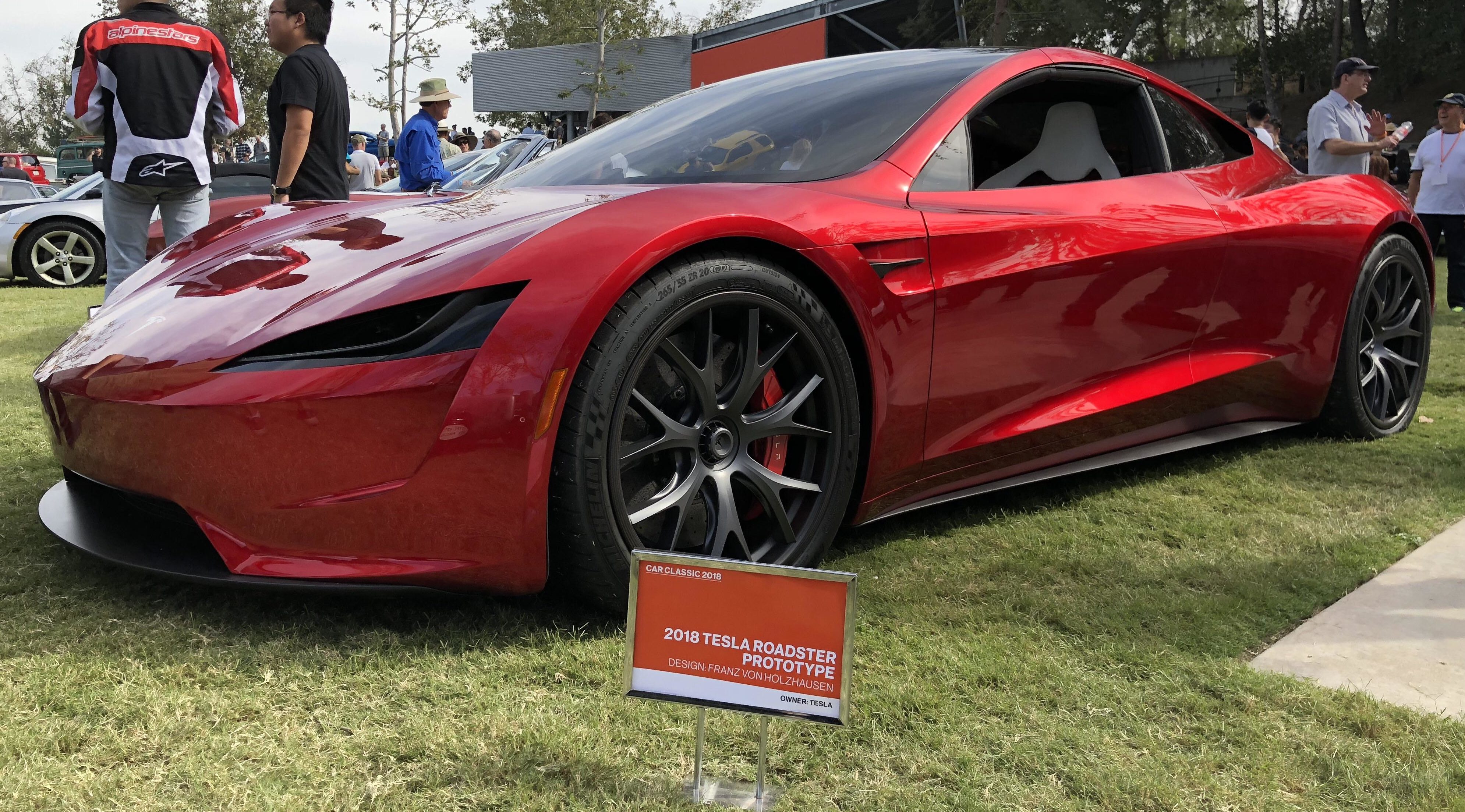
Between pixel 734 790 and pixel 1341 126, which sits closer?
pixel 734 790

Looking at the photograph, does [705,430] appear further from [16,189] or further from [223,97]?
[16,189]

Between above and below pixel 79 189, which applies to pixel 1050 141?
above

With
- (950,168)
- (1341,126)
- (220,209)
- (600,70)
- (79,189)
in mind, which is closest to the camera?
(950,168)

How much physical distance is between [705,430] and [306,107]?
3178 mm

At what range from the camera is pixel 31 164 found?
1316 inches

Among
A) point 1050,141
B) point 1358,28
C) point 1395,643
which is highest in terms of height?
point 1358,28

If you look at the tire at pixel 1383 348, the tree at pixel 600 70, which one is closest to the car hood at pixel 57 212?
the tire at pixel 1383 348

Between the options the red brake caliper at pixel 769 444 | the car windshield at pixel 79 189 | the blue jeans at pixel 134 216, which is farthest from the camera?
the car windshield at pixel 79 189

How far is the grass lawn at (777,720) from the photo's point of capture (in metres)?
1.63

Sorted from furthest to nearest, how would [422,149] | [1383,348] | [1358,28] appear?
[1358,28], [422,149], [1383,348]

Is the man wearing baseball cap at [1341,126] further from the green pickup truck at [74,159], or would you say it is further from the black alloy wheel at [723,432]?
the green pickup truck at [74,159]

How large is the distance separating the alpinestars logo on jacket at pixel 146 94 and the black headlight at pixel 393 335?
3.05 metres

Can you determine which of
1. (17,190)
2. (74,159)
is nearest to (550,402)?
(17,190)

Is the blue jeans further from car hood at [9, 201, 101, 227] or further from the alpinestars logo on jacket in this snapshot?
car hood at [9, 201, 101, 227]
